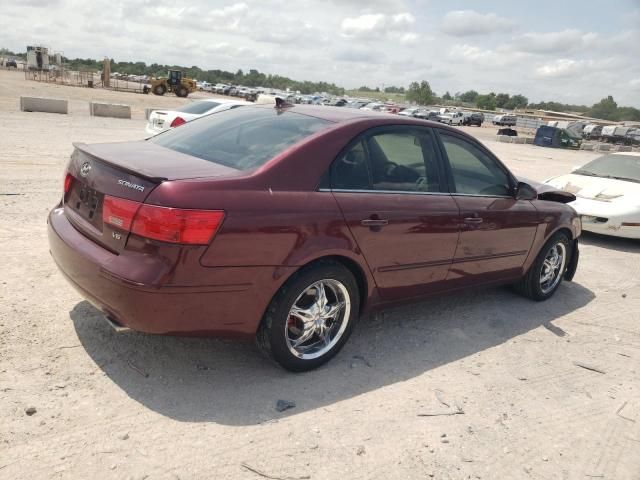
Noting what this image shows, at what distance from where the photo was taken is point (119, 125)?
18594mm

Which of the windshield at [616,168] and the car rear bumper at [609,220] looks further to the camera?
the windshield at [616,168]

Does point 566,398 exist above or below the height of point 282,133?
below

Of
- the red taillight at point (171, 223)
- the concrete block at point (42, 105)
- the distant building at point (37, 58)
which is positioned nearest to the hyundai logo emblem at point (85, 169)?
the red taillight at point (171, 223)

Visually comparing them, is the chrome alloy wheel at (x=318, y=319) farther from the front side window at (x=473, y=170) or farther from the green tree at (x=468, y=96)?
the green tree at (x=468, y=96)

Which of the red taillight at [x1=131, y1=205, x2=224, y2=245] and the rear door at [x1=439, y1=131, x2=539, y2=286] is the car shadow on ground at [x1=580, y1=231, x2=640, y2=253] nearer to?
the rear door at [x1=439, y1=131, x2=539, y2=286]

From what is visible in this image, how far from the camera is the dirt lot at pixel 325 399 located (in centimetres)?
268

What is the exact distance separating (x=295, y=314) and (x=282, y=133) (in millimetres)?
1188

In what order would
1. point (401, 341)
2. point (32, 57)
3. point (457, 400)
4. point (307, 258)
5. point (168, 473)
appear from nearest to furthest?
point (168, 473) < point (307, 258) < point (457, 400) < point (401, 341) < point (32, 57)

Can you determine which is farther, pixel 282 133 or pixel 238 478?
pixel 282 133

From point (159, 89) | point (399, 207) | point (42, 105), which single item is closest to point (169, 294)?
point (399, 207)

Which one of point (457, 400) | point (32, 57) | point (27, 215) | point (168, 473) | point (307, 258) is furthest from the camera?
point (32, 57)

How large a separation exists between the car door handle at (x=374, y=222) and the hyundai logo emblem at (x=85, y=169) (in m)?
1.69

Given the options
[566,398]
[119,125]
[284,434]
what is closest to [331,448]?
[284,434]

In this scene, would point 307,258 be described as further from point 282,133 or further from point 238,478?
point 238,478
